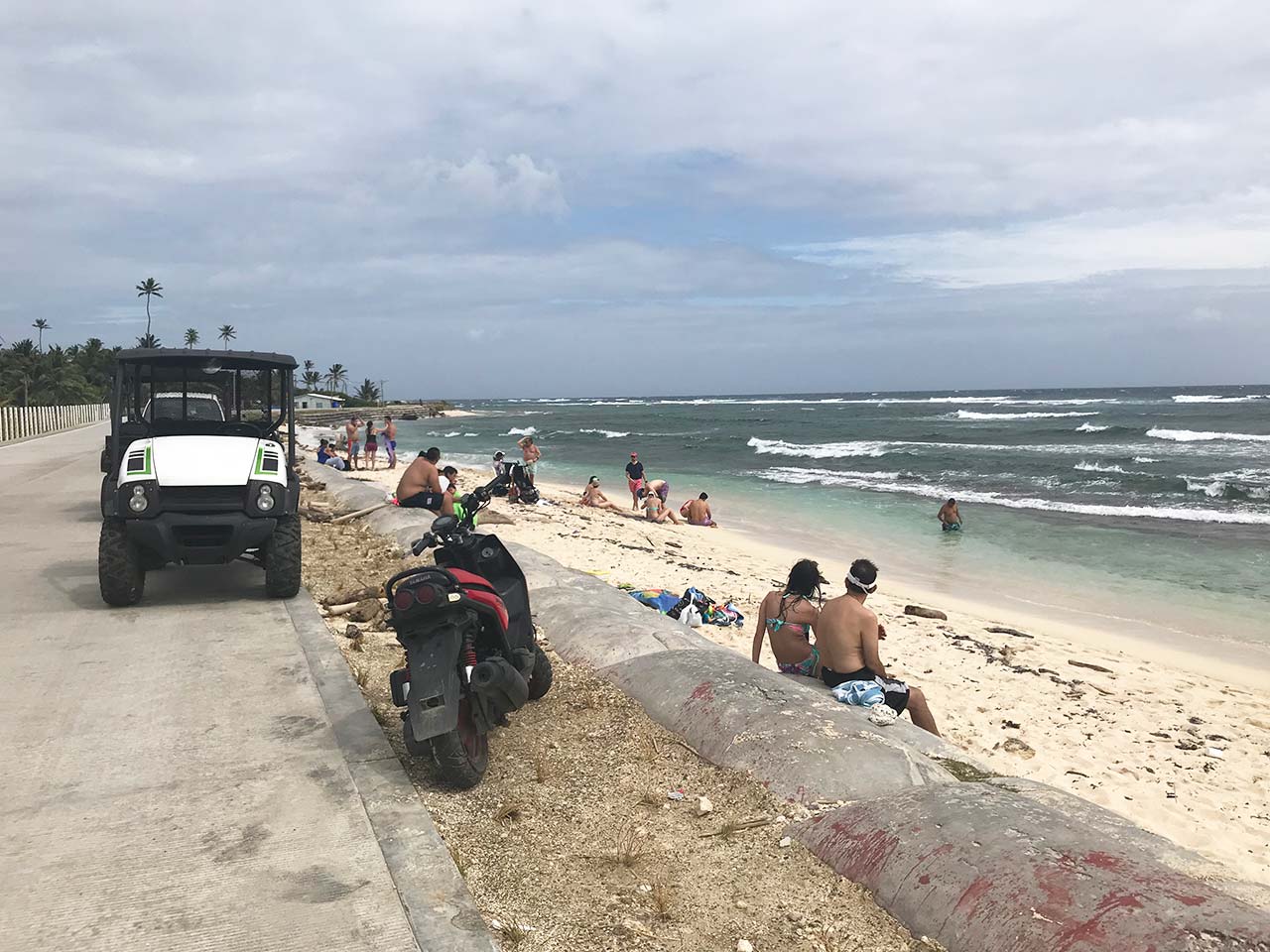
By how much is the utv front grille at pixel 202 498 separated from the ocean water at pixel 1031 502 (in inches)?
386

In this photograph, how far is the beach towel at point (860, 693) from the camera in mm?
5320

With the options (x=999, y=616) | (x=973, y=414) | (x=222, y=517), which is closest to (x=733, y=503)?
(x=999, y=616)

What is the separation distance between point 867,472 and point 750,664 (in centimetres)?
2743

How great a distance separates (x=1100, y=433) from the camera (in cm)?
4494

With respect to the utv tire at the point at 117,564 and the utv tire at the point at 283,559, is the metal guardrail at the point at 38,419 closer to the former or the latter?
the utv tire at the point at 117,564

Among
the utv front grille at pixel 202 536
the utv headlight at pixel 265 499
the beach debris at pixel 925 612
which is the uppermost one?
the utv headlight at pixel 265 499

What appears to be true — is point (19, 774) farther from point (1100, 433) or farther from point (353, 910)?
point (1100, 433)

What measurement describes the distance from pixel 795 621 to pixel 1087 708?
295 cm

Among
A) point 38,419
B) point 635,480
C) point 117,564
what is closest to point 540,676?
point 117,564

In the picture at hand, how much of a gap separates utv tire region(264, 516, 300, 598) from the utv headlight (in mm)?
148

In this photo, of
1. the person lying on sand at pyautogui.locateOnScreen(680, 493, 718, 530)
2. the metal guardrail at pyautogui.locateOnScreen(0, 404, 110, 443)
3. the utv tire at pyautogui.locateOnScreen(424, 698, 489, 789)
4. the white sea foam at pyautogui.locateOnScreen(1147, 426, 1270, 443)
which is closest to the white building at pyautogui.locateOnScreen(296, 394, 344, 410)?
the metal guardrail at pyautogui.locateOnScreen(0, 404, 110, 443)

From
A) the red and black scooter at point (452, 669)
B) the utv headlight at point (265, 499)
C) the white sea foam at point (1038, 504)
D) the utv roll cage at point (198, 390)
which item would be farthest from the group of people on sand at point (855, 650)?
the white sea foam at point (1038, 504)

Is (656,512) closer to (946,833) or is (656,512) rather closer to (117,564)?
(117,564)

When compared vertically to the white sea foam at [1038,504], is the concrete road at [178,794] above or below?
above
